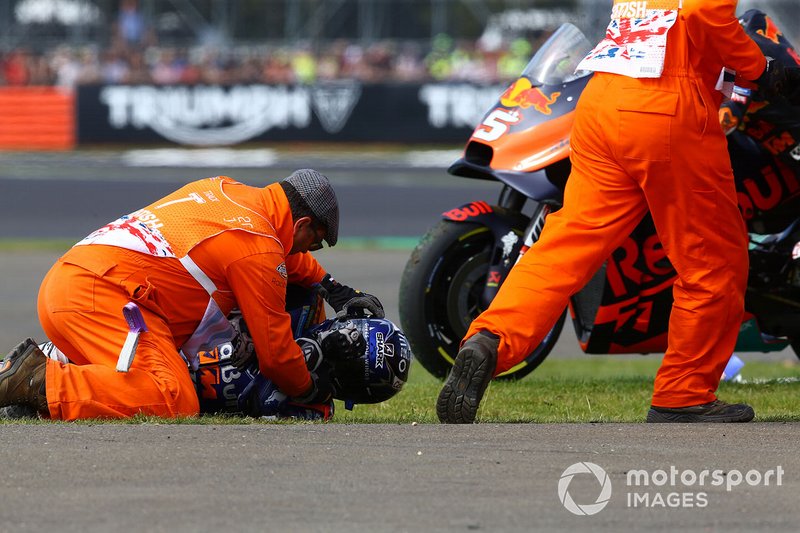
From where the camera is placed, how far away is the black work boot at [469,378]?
4922 mm

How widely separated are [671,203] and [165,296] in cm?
192

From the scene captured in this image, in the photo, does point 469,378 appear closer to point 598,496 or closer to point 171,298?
point 598,496

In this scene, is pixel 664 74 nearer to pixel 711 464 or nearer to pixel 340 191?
pixel 711 464

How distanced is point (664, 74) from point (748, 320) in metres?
1.85

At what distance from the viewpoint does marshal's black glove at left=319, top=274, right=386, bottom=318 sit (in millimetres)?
5770

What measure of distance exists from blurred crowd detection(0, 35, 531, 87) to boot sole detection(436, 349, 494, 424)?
66.1 feet

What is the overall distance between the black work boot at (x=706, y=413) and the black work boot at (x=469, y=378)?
735mm

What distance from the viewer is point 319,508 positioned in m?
3.82

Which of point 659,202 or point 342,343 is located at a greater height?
point 659,202

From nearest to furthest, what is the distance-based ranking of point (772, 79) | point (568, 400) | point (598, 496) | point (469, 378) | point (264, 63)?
point (598, 496), point (469, 378), point (772, 79), point (568, 400), point (264, 63)

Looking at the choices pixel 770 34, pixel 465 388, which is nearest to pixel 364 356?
pixel 465 388

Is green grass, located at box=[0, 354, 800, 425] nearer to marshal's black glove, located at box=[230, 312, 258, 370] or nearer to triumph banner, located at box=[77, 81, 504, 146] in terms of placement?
marshal's black glove, located at box=[230, 312, 258, 370]

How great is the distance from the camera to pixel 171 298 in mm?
5316
